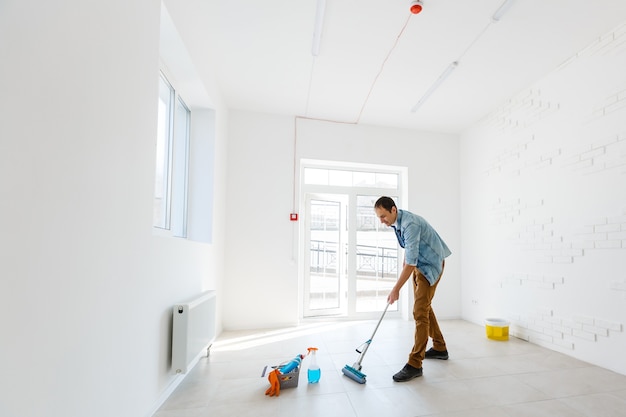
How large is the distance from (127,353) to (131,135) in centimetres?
106

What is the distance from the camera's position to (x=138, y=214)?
160 cm

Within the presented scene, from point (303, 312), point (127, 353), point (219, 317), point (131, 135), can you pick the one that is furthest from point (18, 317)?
point (303, 312)

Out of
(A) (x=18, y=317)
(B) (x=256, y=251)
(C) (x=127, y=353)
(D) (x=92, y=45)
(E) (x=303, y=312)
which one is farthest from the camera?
(E) (x=303, y=312)

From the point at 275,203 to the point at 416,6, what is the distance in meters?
2.60

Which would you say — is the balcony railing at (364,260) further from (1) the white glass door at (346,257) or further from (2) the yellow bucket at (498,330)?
(2) the yellow bucket at (498,330)

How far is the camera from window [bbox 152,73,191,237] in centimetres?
242

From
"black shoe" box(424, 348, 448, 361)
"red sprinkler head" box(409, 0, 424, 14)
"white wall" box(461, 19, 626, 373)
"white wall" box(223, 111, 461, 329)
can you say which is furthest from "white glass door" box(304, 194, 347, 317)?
"red sprinkler head" box(409, 0, 424, 14)

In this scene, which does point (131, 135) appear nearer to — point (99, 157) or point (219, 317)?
point (99, 157)

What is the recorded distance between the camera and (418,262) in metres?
2.60

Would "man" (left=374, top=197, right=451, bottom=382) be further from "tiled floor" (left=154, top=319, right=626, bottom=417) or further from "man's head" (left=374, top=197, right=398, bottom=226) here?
"tiled floor" (left=154, top=319, right=626, bottom=417)

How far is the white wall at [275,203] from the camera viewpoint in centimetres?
390

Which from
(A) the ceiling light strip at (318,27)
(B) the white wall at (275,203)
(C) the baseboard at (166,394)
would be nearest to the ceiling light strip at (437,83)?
(B) the white wall at (275,203)

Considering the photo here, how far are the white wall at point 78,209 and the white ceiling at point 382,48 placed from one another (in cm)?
100

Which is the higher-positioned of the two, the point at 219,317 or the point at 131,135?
the point at 131,135
